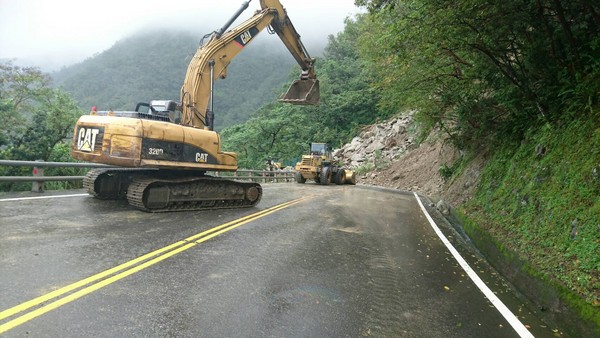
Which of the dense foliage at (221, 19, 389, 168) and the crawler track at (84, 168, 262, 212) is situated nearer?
the crawler track at (84, 168, 262, 212)

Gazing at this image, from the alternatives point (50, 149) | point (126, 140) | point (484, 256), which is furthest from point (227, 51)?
point (50, 149)

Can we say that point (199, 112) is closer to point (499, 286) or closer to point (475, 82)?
point (499, 286)

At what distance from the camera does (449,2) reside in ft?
27.4

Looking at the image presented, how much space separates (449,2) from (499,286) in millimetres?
6190

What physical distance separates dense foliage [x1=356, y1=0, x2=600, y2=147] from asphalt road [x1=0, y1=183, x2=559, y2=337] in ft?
16.1

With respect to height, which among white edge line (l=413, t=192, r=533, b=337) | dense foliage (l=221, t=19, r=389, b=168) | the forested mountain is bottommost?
white edge line (l=413, t=192, r=533, b=337)

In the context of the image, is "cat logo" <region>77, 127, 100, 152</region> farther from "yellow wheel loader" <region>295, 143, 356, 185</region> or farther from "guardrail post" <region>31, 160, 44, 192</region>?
"yellow wheel loader" <region>295, 143, 356, 185</region>

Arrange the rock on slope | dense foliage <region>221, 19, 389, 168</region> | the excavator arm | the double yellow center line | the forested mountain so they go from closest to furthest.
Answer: the double yellow center line → the excavator arm → the rock on slope → dense foliage <region>221, 19, 389, 168</region> → the forested mountain

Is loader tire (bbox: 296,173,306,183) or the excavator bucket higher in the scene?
the excavator bucket

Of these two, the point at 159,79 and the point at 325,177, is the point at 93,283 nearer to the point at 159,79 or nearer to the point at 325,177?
the point at 325,177

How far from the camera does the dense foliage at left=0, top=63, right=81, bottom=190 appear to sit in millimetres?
21703

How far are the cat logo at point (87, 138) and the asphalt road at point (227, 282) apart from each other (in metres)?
1.55

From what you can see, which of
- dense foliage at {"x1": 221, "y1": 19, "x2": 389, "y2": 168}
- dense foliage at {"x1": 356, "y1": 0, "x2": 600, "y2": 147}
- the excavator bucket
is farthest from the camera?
dense foliage at {"x1": 221, "y1": 19, "x2": 389, "y2": 168}

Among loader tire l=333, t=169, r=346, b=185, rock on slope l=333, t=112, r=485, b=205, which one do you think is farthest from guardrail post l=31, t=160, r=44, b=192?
loader tire l=333, t=169, r=346, b=185
